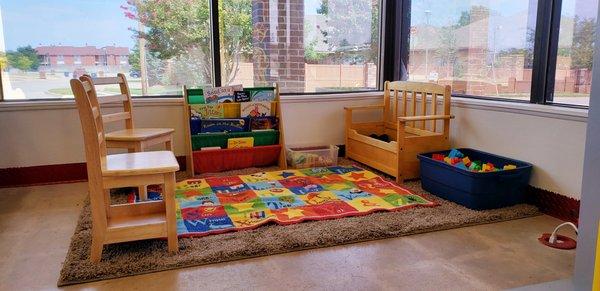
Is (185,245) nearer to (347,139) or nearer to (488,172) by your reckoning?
(488,172)

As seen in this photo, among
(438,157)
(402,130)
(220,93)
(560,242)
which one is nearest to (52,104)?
(220,93)

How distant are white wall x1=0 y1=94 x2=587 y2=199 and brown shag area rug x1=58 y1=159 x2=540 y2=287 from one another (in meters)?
0.32

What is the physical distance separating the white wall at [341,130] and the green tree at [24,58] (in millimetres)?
312

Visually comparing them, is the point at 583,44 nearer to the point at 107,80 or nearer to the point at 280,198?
the point at 280,198

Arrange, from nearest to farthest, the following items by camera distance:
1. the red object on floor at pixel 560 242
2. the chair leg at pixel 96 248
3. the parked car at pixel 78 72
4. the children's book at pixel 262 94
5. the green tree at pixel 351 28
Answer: the chair leg at pixel 96 248
the red object on floor at pixel 560 242
the parked car at pixel 78 72
the children's book at pixel 262 94
the green tree at pixel 351 28

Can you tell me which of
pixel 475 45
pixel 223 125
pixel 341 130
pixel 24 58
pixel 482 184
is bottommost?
pixel 482 184

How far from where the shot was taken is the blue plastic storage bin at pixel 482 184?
105 inches

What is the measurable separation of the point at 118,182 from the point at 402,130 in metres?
1.90

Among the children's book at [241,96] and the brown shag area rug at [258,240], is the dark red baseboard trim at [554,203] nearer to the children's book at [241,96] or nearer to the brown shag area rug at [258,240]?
the brown shag area rug at [258,240]

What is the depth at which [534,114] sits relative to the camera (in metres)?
2.74

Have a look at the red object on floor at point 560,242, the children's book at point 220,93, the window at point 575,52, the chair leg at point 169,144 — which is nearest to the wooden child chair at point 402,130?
the window at point 575,52

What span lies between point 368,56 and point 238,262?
2767 millimetres

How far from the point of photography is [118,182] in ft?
6.55

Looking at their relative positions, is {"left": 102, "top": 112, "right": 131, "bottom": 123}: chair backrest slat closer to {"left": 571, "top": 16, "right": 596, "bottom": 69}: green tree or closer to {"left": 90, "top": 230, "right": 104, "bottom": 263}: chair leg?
{"left": 90, "top": 230, "right": 104, "bottom": 263}: chair leg
